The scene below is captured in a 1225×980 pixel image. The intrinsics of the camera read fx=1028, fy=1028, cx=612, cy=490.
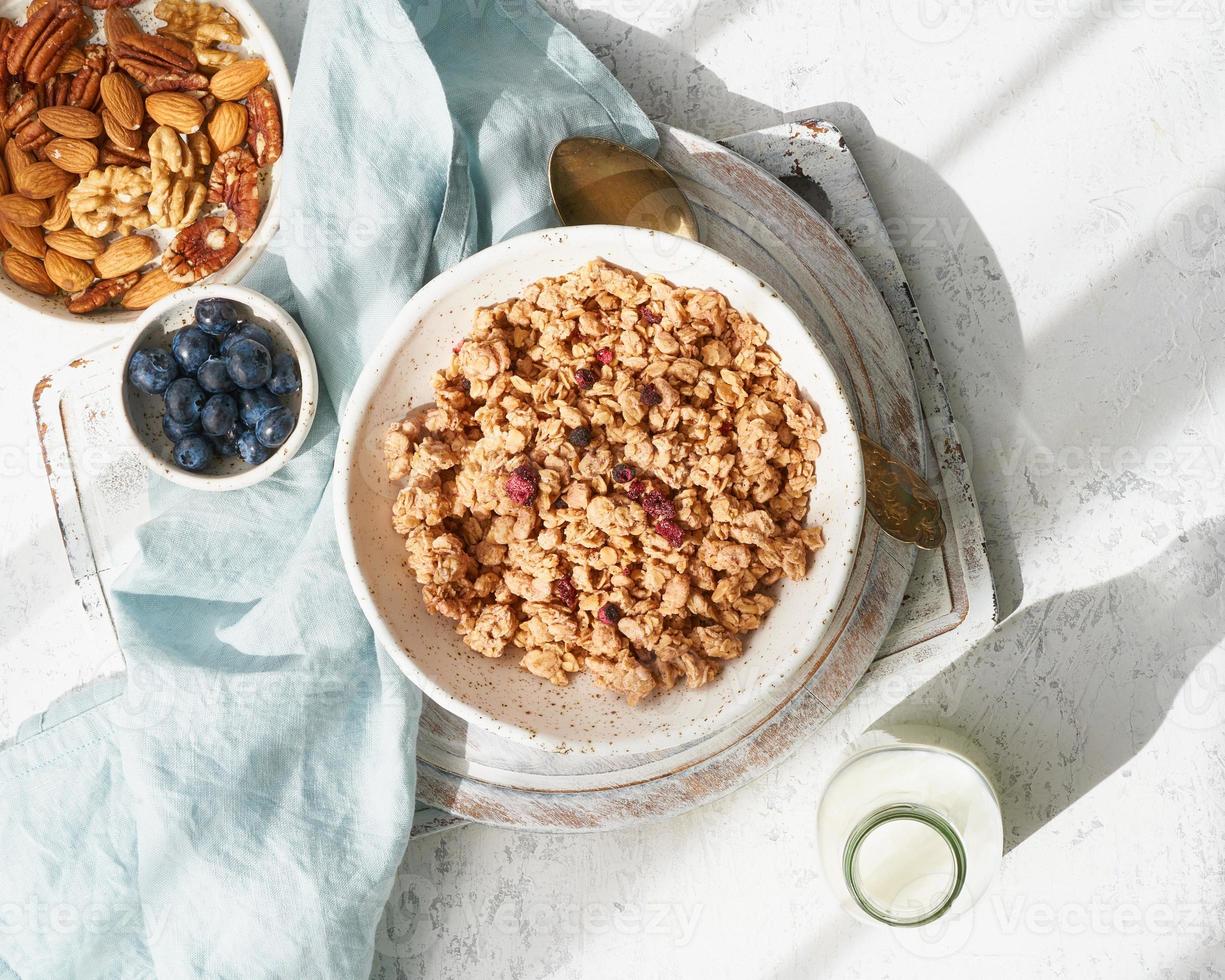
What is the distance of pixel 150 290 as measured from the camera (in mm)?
1204

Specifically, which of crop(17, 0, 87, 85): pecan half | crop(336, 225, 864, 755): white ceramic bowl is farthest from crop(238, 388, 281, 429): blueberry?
crop(17, 0, 87, 85): pecan half

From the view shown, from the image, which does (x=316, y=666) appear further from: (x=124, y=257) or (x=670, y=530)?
(x=124, y=257)

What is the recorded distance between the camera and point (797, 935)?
3.84 feet

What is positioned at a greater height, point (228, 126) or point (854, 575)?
point (854, 575)

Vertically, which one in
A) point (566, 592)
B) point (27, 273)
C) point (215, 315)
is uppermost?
point (566, 592)

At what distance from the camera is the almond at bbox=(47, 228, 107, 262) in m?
1.22

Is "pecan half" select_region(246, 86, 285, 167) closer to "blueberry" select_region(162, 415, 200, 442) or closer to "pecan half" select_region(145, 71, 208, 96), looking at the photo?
"pecan half" select_region(145, 71, 208, 96)

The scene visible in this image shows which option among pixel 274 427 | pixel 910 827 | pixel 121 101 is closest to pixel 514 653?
pixel 274 427

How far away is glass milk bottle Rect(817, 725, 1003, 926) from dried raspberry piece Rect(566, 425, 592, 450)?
18.2 inches

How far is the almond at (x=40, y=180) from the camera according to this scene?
1.22 m

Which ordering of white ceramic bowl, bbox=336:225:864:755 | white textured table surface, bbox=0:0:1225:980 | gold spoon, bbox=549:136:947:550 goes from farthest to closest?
white textured table surface, bbox=0:0:1225:980 < gold spoon, bbox=549:136:947:550 < white ceramic bowl, bbox=336:225:864:755

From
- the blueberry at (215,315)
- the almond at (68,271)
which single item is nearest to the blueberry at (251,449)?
the blueberry at (215,315)

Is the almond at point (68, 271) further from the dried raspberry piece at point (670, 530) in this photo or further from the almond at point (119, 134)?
the dried raspberry piece at point (670, 530)

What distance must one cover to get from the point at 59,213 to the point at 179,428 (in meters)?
0.36
